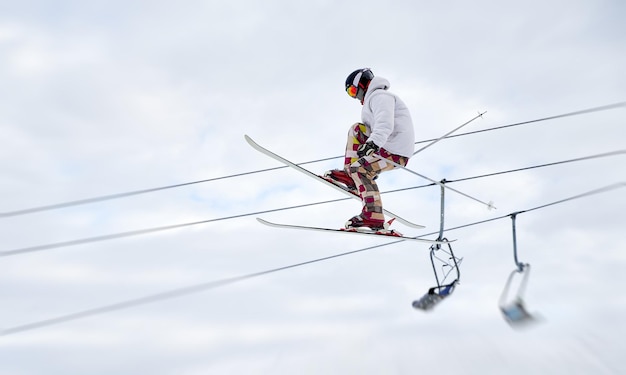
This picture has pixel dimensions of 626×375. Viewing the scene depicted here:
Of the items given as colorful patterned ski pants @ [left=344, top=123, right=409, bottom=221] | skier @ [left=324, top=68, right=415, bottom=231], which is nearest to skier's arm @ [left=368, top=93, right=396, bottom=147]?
skier @ [left=324, top=68, right=415, bottom=231]

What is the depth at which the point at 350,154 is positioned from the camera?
1021 centimetres

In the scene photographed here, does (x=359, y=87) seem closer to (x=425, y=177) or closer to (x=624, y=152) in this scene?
(x=425, y=177)

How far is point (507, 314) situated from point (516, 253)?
108 cm

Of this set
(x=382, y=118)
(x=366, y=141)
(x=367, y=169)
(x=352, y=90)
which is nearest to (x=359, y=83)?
(x=352, y=90)

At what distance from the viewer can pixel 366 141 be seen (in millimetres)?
9867

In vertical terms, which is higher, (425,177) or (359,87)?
(359,87)

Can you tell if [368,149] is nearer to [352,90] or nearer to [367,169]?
[367,169]

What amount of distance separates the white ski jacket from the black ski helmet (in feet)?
0.38

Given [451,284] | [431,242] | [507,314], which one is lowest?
[507,314]

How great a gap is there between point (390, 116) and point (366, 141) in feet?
1.57

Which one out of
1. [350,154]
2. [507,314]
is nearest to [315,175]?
[350,154]

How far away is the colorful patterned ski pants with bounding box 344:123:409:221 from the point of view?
10.1 m

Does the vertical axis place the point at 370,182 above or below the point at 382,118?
below

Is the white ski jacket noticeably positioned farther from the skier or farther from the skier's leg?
the skier's leg
